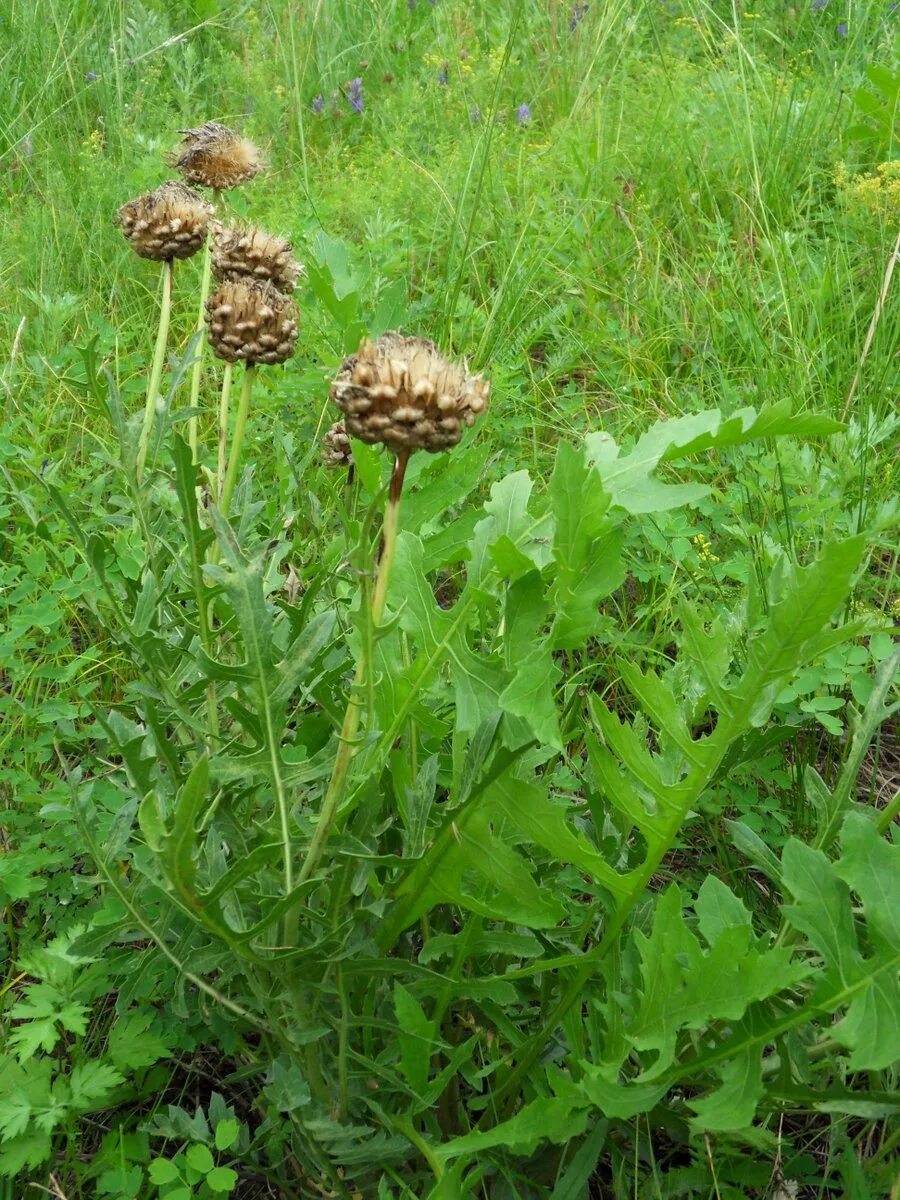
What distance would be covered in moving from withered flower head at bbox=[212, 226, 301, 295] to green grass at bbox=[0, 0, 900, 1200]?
7 cm

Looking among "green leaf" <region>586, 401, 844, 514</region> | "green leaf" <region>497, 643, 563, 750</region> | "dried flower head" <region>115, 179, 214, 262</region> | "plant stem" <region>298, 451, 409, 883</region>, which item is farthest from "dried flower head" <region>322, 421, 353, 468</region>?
"green leaf" <region>497, 643, 563, 750</region>

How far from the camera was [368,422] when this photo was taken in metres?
1.04

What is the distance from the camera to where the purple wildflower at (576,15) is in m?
5.21

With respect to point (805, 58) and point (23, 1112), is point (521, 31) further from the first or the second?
point (23, 1112)

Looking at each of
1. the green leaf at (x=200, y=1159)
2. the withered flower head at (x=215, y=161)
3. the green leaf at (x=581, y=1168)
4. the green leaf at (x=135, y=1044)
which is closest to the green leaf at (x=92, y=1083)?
the green leaf at (x=135, y=1044)

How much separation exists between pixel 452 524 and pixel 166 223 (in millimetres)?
696

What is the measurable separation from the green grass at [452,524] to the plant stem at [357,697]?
26 mm

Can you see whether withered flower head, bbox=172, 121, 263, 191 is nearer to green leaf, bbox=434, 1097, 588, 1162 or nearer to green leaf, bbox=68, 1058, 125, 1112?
green leaf, bbox=68, 1058, 125, 1112

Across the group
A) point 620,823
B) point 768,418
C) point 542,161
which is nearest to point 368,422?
point 768,418

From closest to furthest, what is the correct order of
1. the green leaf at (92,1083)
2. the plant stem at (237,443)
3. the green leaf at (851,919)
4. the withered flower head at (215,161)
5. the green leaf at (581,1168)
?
1. the green leaf at (851,919)
2. the green leaf at (581,1168)
3. the green leaf at (92,1083)
4. the plant stem at (237,443)
5. the withered flower head at (215,161)

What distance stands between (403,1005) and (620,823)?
17.7 inches

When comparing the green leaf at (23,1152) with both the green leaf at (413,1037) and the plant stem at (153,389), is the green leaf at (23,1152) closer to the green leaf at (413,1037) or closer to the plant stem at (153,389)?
the green leaf at (413,1037)

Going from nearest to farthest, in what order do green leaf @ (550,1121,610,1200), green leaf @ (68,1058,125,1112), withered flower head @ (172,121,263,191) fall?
green leaf @ (550,1121,610,1200) < green leaf @ (68,1058,125,1112) < withered flower head @ (172,121,263,191)

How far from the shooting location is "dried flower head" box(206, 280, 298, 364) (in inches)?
59.4
